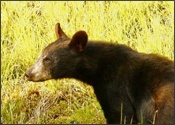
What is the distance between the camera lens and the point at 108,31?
7605mm

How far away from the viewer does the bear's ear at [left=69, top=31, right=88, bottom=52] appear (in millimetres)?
5898

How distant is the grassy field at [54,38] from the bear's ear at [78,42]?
97cm

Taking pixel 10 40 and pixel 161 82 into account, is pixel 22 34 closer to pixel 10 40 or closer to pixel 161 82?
pixel 10 40

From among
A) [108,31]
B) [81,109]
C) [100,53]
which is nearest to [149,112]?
[100,53]

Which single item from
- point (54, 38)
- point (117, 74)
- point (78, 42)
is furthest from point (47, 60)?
point (54, 38)

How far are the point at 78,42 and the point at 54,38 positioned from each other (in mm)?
1772

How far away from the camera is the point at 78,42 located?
5938mm

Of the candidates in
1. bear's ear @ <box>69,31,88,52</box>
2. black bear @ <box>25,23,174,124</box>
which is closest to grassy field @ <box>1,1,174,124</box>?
black bear @ <box>25,23,174,124</box>

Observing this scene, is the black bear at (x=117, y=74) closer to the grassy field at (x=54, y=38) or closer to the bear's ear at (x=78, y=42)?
the bear's ear at (x=78, y=42)

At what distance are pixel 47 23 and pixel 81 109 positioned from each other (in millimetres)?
1871

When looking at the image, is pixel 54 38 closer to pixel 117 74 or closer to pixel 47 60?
pixel 47 60

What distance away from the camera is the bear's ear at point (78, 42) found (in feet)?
19.4

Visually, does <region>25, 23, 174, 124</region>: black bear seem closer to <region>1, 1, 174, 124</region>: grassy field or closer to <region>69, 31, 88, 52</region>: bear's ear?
<region>69, 31, 88, 52</region>: bear's ear

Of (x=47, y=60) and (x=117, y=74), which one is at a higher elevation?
(x=47, y=60)
